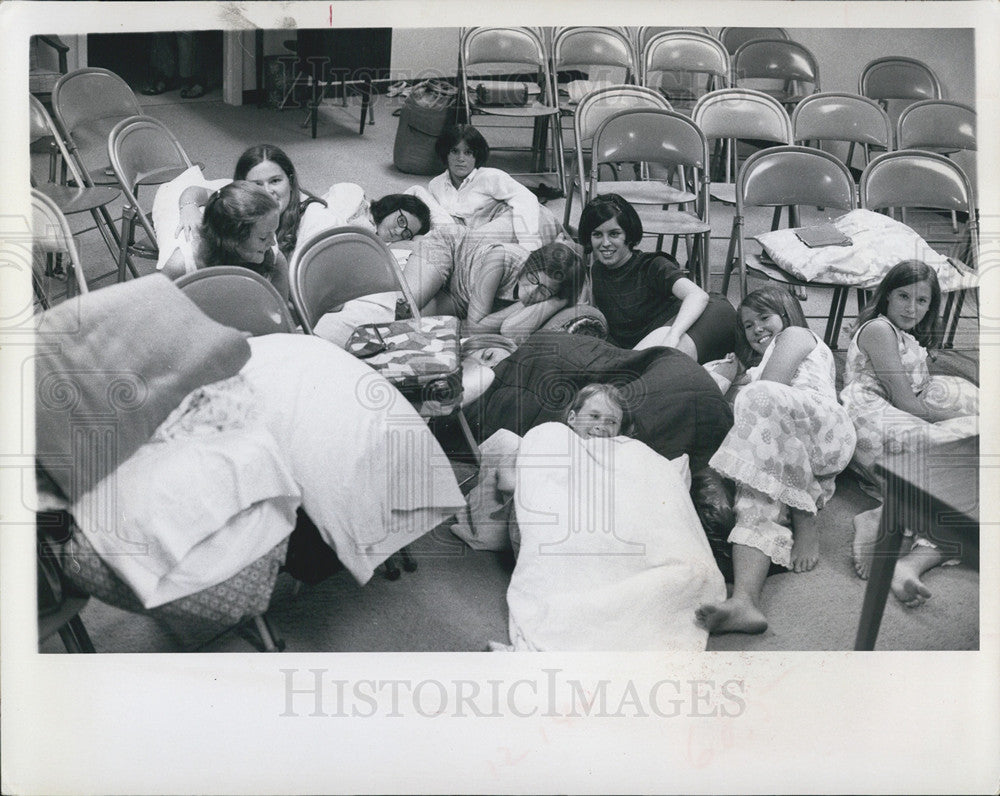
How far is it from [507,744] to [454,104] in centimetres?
158

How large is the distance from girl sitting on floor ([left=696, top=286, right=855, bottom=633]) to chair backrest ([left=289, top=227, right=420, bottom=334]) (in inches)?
32.4

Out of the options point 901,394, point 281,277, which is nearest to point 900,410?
point 901,394

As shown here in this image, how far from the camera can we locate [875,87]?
2.72m

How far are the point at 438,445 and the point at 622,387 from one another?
45cm

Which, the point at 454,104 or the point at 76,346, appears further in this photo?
the point at 454,104

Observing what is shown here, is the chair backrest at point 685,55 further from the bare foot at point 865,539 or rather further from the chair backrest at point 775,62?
the bare foot at point 865,539

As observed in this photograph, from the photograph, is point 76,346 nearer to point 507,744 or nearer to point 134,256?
point 134,256

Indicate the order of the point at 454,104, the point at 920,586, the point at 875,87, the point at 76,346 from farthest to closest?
the point at 875,87, the point at 454,104, the point at 920,586, the point at 76,346

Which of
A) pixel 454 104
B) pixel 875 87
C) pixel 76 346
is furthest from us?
pixel 875 87

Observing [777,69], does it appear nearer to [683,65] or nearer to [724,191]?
[683,65]

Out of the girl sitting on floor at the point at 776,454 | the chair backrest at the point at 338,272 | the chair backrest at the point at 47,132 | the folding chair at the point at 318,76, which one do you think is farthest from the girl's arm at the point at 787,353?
the chair backrest at the point at 47,132

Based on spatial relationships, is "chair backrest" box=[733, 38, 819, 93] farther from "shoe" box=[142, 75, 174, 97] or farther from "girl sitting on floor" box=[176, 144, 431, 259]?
"shoe" box=[142, 75, 174, 97]

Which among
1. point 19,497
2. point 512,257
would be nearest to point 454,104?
point 512,257

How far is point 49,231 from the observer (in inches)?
87.7
